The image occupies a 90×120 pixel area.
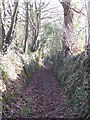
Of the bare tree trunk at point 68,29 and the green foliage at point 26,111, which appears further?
the bare tree trunk at point 68,29

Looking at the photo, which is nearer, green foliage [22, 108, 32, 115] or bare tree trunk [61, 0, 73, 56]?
green foliage [22, 108, 32, 115]

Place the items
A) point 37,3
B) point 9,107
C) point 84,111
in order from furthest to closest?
point 37,3
point 9,107
point 84,111

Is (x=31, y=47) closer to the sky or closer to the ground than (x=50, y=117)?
closer to the sky

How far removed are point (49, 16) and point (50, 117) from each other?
19364mm

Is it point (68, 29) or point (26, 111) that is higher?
point (68, 29)

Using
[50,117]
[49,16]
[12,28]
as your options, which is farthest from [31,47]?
[50,117]

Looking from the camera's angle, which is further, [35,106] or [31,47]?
[31,47]

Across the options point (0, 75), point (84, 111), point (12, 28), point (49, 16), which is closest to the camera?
point (84, 111)

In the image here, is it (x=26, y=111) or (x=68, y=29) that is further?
(x=68, y=29)

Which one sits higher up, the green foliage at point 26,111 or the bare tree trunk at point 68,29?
the bare tree trunk at point 68,29

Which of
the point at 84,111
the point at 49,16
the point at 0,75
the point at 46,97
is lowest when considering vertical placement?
the point at 46,97

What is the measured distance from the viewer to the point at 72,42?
1465cm

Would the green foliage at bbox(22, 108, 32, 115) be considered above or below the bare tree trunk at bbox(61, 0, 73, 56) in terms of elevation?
below

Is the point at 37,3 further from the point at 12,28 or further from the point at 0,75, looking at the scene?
the point at 0,75
